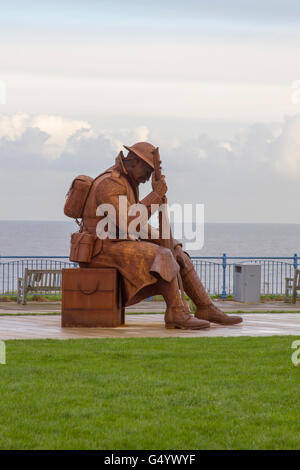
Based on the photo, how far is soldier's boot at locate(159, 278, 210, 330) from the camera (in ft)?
34.8

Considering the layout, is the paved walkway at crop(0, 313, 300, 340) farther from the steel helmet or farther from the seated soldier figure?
the steel helmet

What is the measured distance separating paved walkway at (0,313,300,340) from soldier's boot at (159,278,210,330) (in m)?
0.12

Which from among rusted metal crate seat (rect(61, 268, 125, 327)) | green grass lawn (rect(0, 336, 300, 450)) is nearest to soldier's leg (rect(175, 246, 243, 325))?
rusted metal crate seat (rect(61, 268, 125, 327))

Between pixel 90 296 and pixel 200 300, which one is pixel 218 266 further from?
pixel 90 296

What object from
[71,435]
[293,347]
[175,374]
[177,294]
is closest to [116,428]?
[71,435]

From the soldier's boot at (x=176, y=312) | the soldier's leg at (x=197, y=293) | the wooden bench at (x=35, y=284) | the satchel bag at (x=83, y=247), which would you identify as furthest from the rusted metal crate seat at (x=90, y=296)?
the wooden bench at (x=35, y=284)

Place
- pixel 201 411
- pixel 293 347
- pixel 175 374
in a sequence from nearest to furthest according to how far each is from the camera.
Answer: pixel 201 411, pixel 175 374, pixel 293 347

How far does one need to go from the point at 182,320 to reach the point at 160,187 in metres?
1.82

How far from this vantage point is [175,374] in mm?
7035

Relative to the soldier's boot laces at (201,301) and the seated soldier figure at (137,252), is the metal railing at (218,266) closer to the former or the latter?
the soldier's boot laces at (201,301)

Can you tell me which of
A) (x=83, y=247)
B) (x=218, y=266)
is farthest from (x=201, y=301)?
(x=218, y=266)

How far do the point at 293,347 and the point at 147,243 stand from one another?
2898 mm

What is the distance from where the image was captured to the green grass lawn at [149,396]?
5.01 metres
